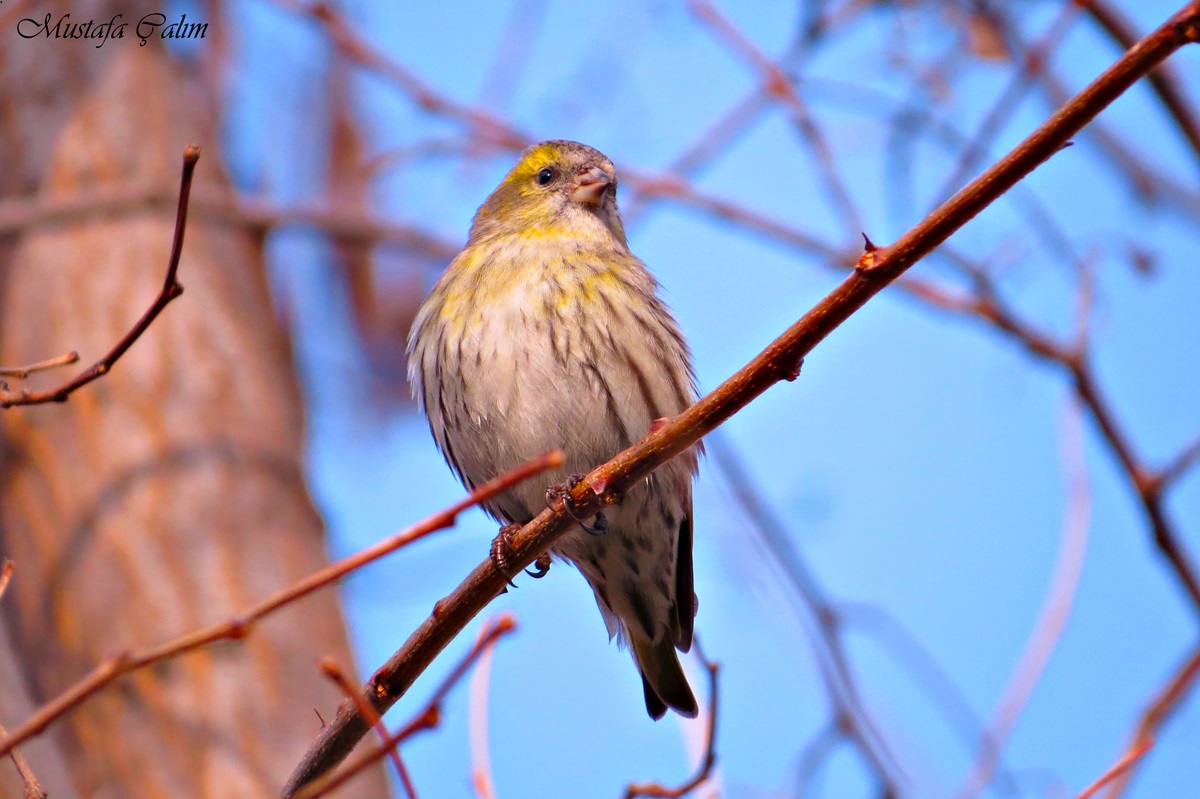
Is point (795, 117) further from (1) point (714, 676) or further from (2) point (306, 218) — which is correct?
(1) point (714, 676)

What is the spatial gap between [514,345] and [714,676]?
1.46m

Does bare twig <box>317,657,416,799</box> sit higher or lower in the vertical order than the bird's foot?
lower

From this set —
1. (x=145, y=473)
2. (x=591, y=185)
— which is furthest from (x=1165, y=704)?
(x=145, y=473)

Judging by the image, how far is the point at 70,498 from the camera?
491 centimetres

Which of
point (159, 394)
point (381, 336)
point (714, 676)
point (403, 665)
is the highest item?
point (381, 336)

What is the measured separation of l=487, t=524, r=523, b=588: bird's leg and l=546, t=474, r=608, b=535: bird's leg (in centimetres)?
14

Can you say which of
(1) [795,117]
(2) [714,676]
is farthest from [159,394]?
(2) [714,676]

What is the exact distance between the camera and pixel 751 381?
2.26m

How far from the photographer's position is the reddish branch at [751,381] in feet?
6.19

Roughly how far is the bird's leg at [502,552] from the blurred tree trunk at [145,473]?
1.93m

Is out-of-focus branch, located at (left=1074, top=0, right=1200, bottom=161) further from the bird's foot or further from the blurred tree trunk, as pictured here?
the blurred tree trunk

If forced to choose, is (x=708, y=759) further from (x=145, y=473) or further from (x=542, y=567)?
(x=145, y=473)

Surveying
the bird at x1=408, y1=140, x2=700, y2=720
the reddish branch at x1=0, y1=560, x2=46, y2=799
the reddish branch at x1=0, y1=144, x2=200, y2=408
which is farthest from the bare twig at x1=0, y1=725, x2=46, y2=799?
the bird at x1=408, y1=140, x2=700, y2=720

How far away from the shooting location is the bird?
3682 millimetres
